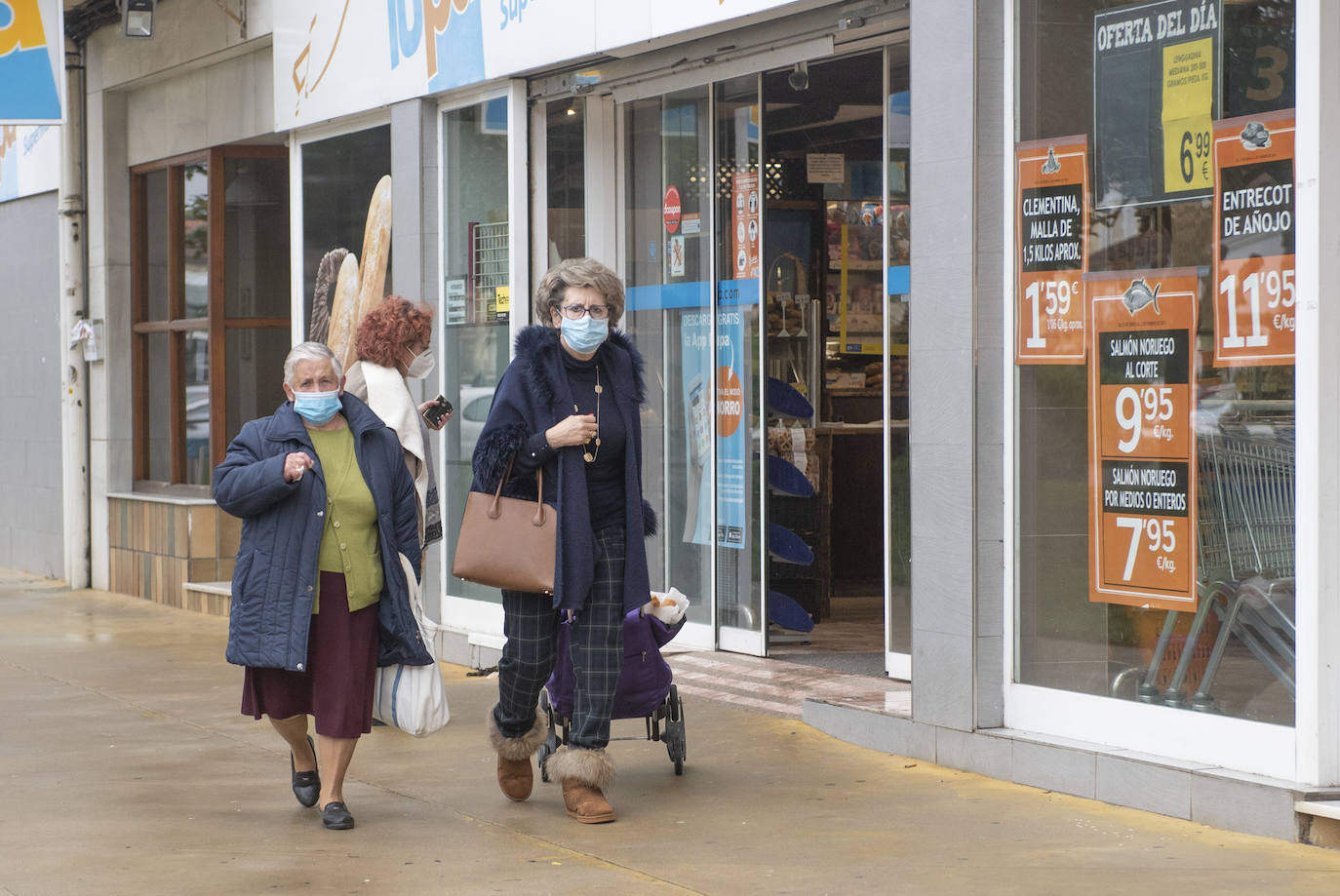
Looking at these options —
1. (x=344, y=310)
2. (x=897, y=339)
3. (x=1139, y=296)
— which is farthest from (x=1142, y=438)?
(x=344, y=310)

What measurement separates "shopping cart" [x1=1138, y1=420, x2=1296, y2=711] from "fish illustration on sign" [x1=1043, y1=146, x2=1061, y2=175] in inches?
45.8

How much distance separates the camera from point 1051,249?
21.2 ft

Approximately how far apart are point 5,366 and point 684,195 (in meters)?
8.93

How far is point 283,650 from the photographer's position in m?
5.71

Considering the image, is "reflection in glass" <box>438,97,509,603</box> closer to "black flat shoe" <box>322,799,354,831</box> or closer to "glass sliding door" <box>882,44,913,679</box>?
"glass sliding door" <box>882,44,913,679</box>

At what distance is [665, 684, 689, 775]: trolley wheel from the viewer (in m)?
6.61

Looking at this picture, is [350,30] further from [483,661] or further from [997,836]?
[997,836]

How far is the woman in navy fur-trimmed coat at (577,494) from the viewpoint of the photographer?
5828mm

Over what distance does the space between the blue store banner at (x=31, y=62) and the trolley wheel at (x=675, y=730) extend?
23.5 feet

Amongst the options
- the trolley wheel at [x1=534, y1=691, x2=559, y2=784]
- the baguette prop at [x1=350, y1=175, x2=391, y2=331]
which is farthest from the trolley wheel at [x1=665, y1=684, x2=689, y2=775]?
the baguette prop at [x1=350, y1=175, x2=391, y2=331]

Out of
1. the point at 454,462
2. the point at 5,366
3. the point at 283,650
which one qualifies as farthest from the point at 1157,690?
the point at 5,366

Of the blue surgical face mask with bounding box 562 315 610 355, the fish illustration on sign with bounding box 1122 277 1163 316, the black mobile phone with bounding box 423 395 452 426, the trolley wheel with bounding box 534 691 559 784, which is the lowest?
the trolley wheel with bounding box 534 691 559 784

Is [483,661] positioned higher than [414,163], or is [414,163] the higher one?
[414,163]

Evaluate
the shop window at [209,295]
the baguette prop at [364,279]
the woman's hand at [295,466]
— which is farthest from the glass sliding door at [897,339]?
the shop window at [209,295]
